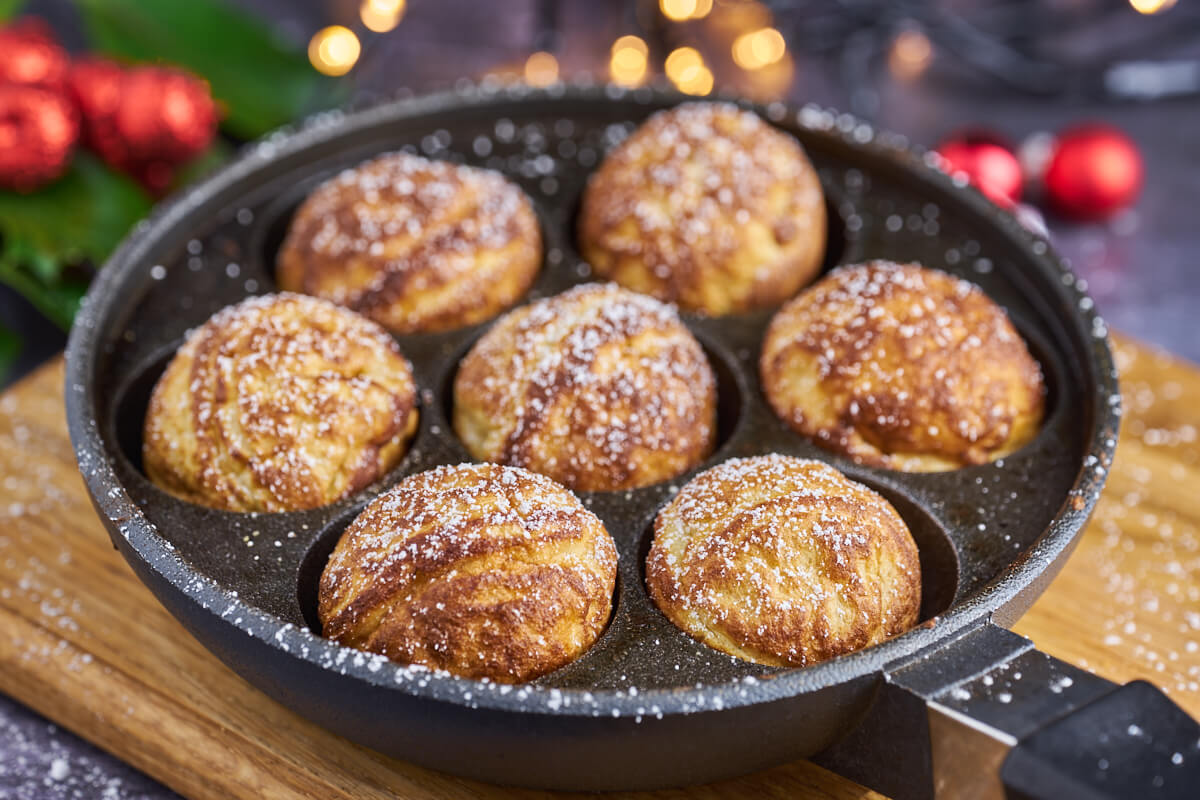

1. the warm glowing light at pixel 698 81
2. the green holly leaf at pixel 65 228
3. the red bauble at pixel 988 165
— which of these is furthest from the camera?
the warm glowing light at pixel 698 81

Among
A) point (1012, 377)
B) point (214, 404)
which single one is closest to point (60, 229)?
point (214, 404)

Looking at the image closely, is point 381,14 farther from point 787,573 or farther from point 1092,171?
point 787,573

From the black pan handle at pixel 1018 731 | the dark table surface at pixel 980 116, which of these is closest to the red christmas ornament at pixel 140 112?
the dark table surface at pixel 980 116

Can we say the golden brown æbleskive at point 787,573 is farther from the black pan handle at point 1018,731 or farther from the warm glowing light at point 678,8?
the warm glowing light at point 678,8

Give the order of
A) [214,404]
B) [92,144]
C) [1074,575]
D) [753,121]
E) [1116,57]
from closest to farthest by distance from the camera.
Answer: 1. [214,404]
2. [1074,575]
3. [753,121]
4. [92,144]
5. [1116,57]

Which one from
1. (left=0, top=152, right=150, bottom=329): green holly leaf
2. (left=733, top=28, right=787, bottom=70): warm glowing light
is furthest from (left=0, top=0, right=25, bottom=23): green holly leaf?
(left=733, top=28, right=787, bottom=70): warm glowing light

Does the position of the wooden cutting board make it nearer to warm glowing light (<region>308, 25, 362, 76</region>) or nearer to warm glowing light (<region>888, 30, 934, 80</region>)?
warm glowing light (<region>308, 25, 362, 76</region>)

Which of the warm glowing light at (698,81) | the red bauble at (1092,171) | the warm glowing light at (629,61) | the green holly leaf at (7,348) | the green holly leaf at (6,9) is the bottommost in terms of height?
the green holly leaf at (7,348)

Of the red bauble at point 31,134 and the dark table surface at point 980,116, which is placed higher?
the red bauble at point 31,134

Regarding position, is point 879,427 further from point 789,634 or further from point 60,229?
point 60,229
